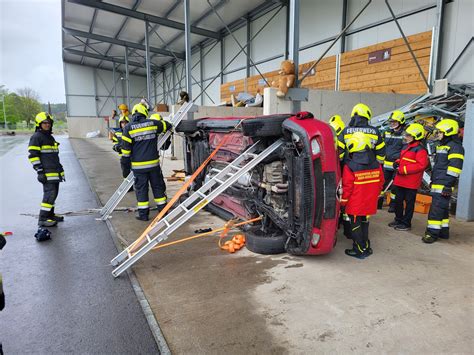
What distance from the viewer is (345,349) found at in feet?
6.99

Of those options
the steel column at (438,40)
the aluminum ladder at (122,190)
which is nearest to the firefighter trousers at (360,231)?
the aluminum ladder at (122,190)

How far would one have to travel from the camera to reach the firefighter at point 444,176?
3985 mm

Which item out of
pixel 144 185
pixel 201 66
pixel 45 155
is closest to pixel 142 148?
pixel 144 185

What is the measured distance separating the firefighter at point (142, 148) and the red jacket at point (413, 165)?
363 cm

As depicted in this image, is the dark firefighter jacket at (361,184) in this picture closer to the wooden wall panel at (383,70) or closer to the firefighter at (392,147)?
the firefighter at (392,147)

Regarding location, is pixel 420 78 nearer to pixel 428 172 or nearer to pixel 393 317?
pixel 428 172

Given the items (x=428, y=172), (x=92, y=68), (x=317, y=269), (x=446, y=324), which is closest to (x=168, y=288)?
(x=317, y=269)

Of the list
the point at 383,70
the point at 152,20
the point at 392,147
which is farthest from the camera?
the point at 152,20

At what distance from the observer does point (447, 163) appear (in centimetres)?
403

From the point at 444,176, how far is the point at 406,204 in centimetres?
73

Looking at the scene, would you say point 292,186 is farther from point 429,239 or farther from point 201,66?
point 201,66

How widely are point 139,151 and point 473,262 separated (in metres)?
4.57

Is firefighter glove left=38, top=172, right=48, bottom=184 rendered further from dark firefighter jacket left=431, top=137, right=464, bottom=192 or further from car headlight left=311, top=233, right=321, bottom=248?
dark firefighter jacket left=431, top=137, right=464, bottom=192

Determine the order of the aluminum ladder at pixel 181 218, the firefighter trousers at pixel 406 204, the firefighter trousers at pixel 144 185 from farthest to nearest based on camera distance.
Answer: the firefighter trousers at pixel 144 185 → the firefighter trousers at pixel 406 204 → the aluminum ladder at pixel 181 218
